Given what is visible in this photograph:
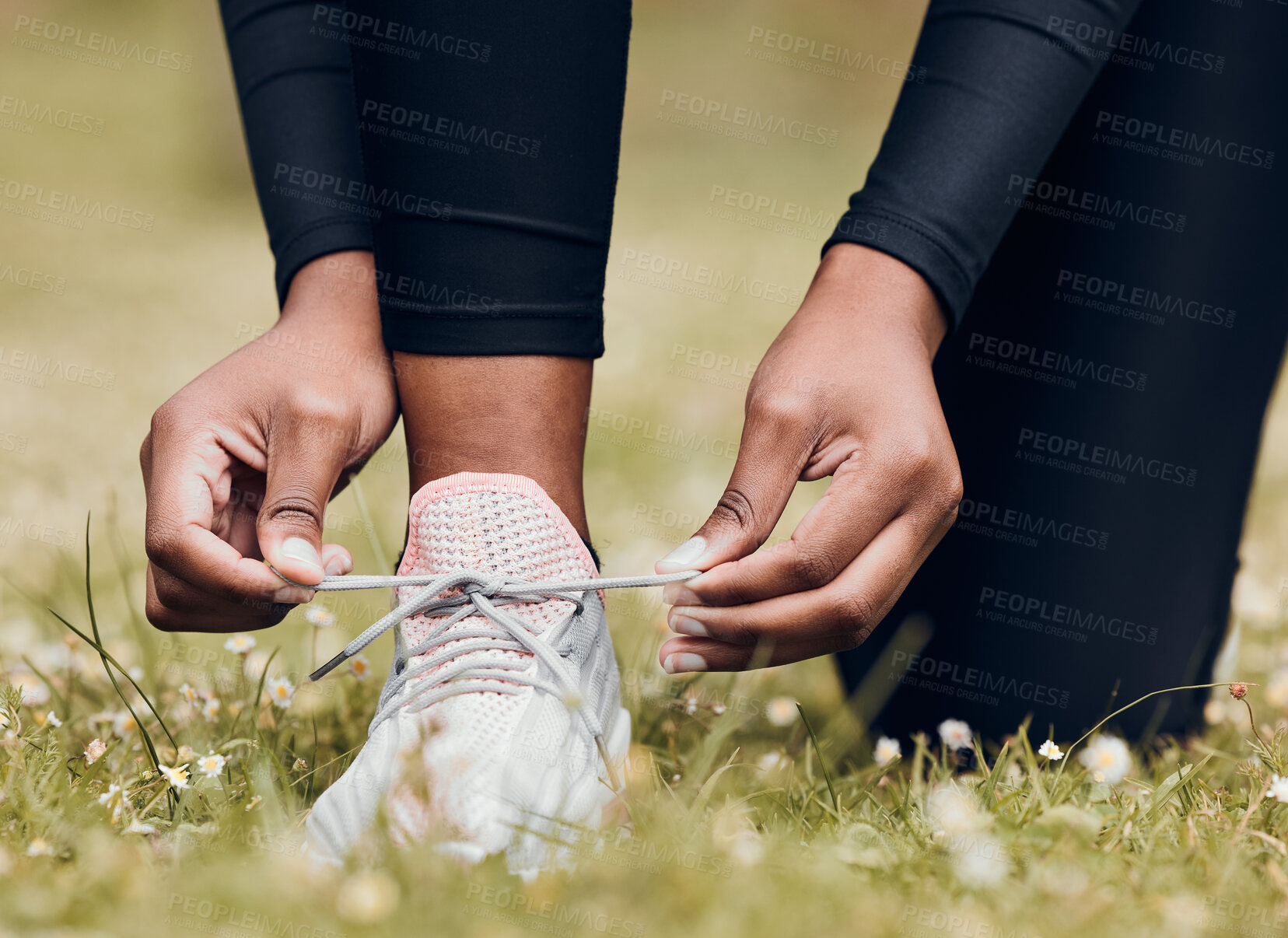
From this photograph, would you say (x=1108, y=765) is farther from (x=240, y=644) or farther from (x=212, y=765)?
(x=240, y=644)

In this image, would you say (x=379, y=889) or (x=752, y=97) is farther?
(x=752, y=97)

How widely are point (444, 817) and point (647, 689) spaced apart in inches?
28.5

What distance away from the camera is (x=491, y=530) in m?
1.14

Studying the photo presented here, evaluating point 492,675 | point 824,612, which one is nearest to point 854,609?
point 824,612

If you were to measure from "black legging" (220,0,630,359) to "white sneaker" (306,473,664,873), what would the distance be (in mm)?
199

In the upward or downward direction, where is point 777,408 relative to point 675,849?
upward

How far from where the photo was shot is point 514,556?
1.15 metres

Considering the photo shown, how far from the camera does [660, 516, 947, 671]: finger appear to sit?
3.36ft

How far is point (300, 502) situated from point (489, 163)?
439 millimetres

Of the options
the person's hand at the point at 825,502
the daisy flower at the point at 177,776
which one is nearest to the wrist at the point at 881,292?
the person's hand at the point at 825,502

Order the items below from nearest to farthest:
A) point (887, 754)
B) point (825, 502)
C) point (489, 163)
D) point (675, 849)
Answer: point (675, 849), point (825, 502), point (489, 163), point (887, 754)

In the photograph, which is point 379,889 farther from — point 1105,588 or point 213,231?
point 213,231

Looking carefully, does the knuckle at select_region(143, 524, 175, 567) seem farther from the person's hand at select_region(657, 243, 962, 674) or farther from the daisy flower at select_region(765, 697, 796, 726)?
the daisy flower at select_region(765, 697, 796, 726)

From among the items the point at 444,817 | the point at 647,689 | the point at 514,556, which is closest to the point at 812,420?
the point at 514,556
